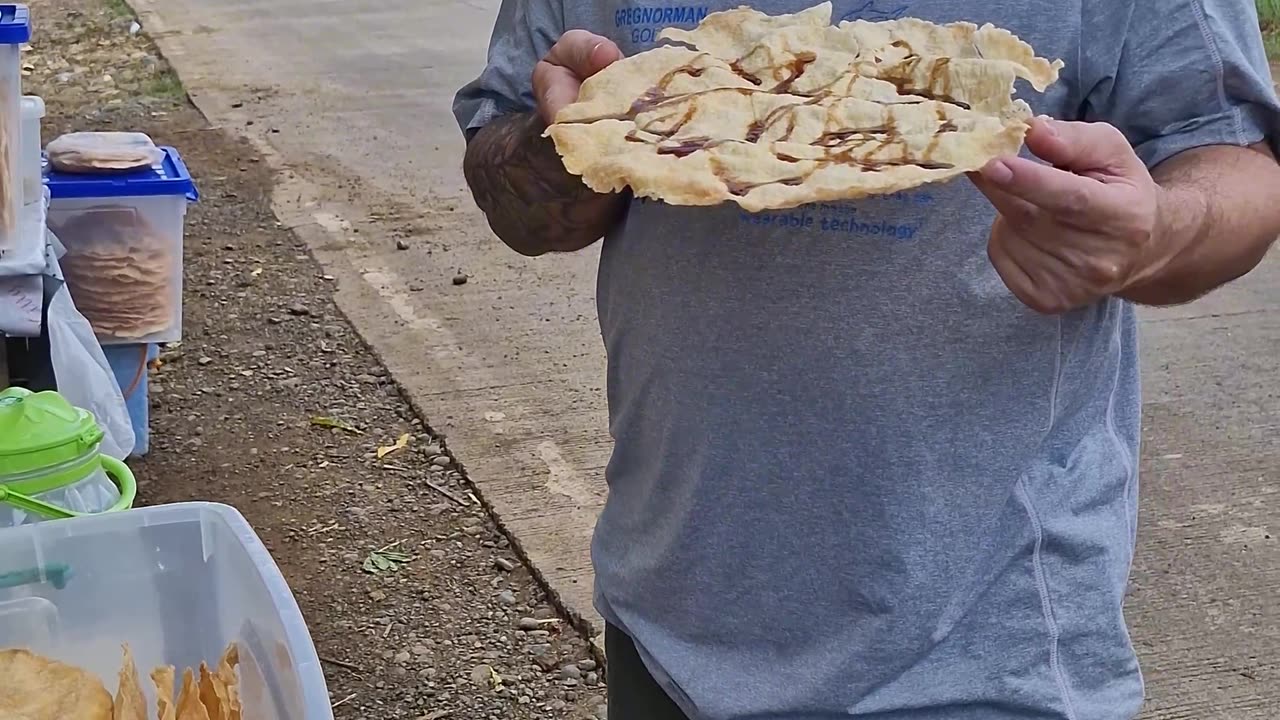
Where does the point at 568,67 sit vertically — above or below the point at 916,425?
above

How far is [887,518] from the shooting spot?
4.33ft

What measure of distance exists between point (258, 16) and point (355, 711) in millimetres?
8182

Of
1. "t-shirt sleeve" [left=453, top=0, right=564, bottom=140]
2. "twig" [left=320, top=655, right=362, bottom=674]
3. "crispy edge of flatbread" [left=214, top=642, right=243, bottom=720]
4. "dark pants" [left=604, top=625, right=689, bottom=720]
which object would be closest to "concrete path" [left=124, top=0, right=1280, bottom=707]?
"twig" [left=320, top=655, right=362, bottom=674]

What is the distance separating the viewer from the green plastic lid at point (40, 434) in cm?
216

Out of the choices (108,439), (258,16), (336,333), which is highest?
(108,439)

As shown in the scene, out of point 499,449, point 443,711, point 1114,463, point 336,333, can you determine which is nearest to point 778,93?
point 1114,463

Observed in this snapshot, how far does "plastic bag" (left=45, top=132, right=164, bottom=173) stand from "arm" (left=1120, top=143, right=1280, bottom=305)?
299 cm

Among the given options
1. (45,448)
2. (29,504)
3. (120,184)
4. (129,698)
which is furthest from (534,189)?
(120,184)

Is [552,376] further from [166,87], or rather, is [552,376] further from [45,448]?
[166,87]

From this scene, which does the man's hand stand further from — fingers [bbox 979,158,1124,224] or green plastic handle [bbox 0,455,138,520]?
green plastic handle [bbox 0,455,138,520]

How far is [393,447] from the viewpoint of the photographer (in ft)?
12.6

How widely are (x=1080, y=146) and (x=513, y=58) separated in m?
0.71

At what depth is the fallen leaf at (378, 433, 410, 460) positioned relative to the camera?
12.5 ft

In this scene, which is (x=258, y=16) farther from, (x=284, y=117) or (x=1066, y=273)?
(x=1066, y=273)
